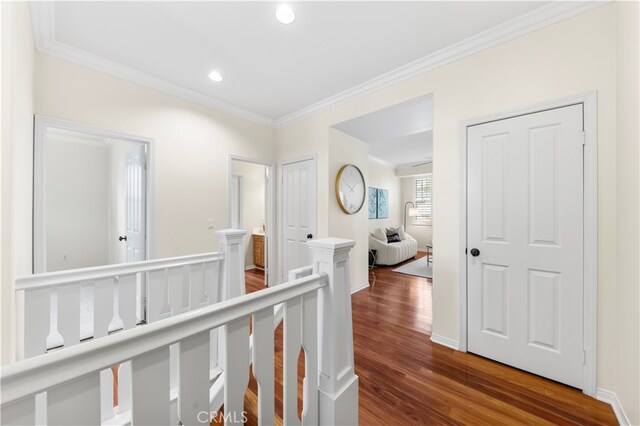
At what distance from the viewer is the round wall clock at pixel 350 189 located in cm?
351

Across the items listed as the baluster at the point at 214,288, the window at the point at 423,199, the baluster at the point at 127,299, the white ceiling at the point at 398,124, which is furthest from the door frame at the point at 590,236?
the window at the point at 423,199

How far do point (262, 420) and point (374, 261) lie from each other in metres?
4.59

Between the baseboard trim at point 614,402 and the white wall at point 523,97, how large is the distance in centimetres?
4

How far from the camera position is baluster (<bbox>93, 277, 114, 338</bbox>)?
1.47m

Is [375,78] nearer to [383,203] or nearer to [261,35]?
[261,35]

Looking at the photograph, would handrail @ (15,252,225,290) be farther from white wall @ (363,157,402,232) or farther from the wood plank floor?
white wall @ (363,157,402,232)

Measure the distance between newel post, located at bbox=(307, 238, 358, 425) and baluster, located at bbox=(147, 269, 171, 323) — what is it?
1.18 meters

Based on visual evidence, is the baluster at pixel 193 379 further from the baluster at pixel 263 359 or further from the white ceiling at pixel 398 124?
the white ceiling at pixel 398 124

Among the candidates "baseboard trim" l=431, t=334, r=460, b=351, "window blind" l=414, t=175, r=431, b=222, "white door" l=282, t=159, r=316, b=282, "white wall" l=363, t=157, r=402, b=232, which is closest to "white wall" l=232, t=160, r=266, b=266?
"white door" l=282, t=159, r=316, b=282

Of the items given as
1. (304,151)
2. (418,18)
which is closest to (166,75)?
(304,151)

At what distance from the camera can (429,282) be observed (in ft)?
13.5

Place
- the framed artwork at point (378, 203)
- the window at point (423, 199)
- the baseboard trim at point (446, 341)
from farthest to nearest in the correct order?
the window at point (423, 199) → the framed artwork at point (378, 203) → the baseboard trim at point (446, 341)

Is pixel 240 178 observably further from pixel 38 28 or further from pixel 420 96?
pixel 420 96

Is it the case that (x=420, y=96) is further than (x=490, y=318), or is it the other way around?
(x=420, y=96)
